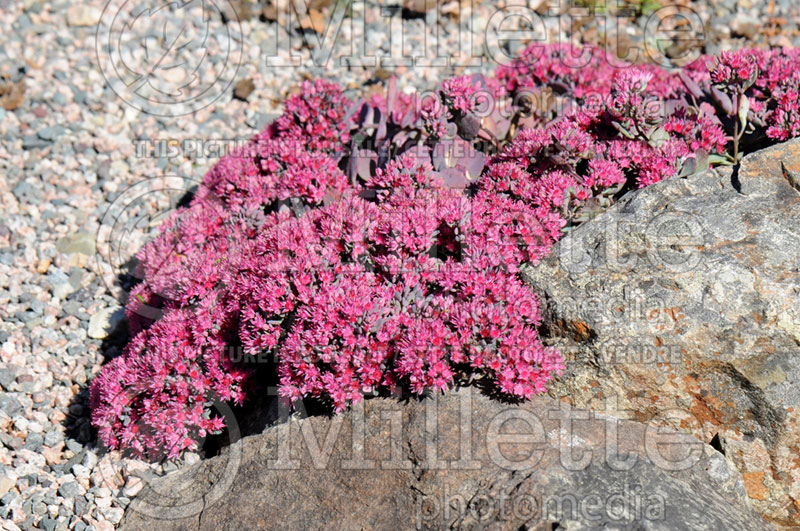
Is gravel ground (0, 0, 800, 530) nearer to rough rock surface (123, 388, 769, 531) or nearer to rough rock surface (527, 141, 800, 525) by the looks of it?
rough rock surface (123, 388, 769, 531)

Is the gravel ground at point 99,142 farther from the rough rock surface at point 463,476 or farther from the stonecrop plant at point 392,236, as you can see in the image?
the rough rock surface at point 463,476

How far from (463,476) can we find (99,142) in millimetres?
4814

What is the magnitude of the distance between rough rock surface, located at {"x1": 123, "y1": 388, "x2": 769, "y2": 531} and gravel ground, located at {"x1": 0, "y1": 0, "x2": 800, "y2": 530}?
74 cm

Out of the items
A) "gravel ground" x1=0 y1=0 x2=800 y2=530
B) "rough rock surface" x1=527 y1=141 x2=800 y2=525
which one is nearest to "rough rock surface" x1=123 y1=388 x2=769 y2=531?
"rough rock surface" x1=527 y1=141 x2=800 y2=525

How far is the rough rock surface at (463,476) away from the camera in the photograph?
3.12 metres

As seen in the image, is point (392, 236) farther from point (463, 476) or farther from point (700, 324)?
point (700, 324)

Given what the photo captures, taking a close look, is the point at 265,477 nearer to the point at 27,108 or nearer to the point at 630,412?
the point at 630,412

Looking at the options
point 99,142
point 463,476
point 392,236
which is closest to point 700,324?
point 463,476

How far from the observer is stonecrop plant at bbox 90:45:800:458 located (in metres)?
3.60

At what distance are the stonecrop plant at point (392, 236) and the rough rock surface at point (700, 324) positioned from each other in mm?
246

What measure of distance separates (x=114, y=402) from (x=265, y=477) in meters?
1.02

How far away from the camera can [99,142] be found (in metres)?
6.53

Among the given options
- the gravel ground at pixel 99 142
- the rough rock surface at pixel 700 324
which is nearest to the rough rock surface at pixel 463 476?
the rough rock surface at pixel 700 324

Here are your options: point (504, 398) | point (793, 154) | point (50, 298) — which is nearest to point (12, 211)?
Answer: point (50, 298)
